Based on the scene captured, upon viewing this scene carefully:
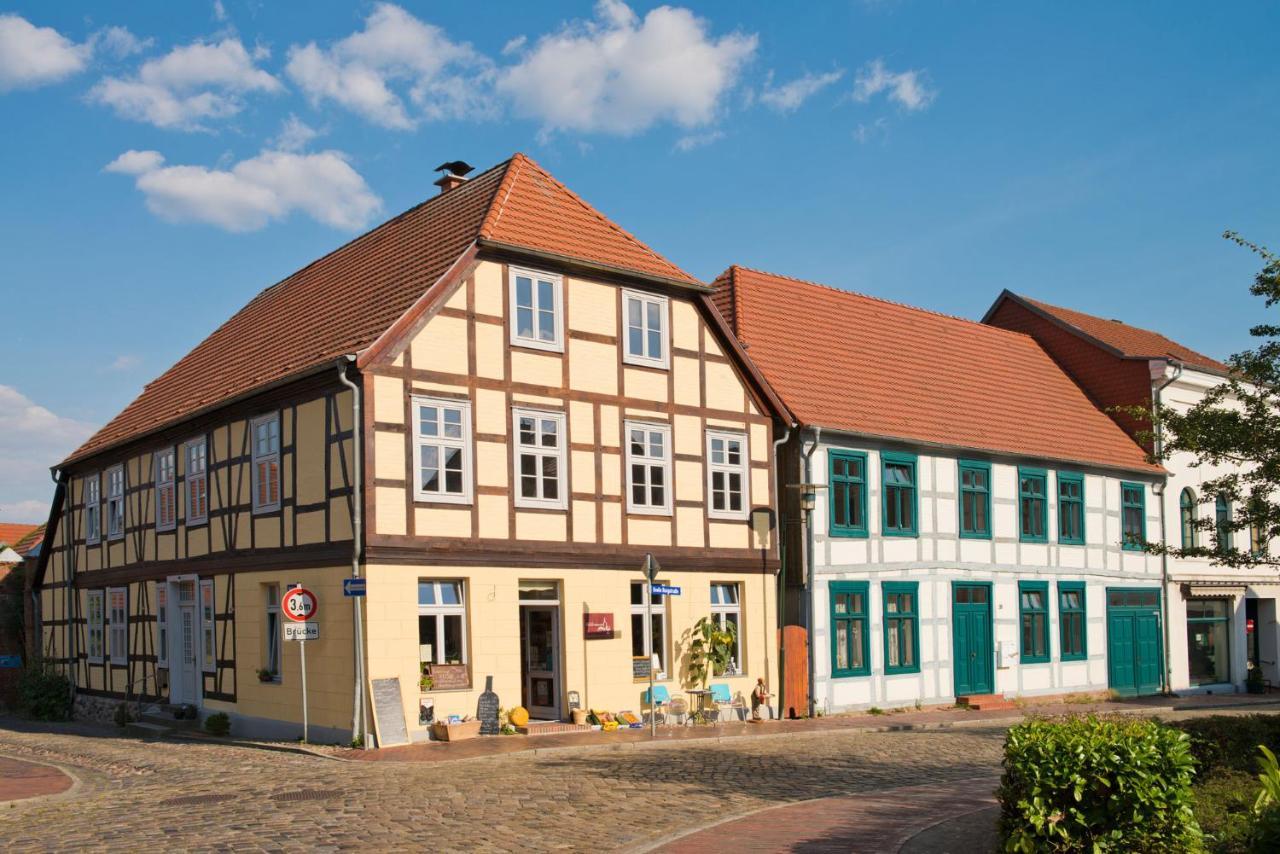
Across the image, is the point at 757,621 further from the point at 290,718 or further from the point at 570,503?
the point at 290,718

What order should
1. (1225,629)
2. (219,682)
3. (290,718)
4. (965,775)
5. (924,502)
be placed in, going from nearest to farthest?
1. (965,775)
2. (290,718)
3. (219,682)
4. (924,502)
5. (1225,629)

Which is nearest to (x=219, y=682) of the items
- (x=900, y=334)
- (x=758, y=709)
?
(x=758, y=709)

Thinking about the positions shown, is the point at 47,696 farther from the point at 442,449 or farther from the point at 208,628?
the point at 442,449

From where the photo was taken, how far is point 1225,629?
117 feet

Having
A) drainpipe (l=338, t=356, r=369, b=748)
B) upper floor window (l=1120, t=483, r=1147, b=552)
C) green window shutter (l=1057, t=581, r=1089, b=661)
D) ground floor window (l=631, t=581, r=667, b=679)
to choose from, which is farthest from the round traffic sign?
upper floor window (l=1120, t=483, r=1147, b=552)

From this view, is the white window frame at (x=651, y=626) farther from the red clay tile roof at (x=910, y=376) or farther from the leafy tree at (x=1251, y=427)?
the leafy tree at (x=1251, y=427)

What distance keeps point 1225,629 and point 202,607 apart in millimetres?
26464

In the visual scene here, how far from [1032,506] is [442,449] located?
52.1 feet

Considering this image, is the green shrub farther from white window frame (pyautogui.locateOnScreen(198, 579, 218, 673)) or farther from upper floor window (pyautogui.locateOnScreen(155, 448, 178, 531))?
upper floor window (pyautogui.locateOnScreen(155, 448, 178, 531))

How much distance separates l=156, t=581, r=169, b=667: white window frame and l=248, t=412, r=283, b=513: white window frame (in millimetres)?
4738

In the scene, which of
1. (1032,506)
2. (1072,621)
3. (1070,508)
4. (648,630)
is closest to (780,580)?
(648,630)

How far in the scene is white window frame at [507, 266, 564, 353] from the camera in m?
21.9

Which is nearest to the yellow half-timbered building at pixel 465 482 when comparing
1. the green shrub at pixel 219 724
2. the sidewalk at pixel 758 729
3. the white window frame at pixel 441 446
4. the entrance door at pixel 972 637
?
Answer: the white window frame at pixel 441 446

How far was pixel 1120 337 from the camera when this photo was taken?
37625mm
